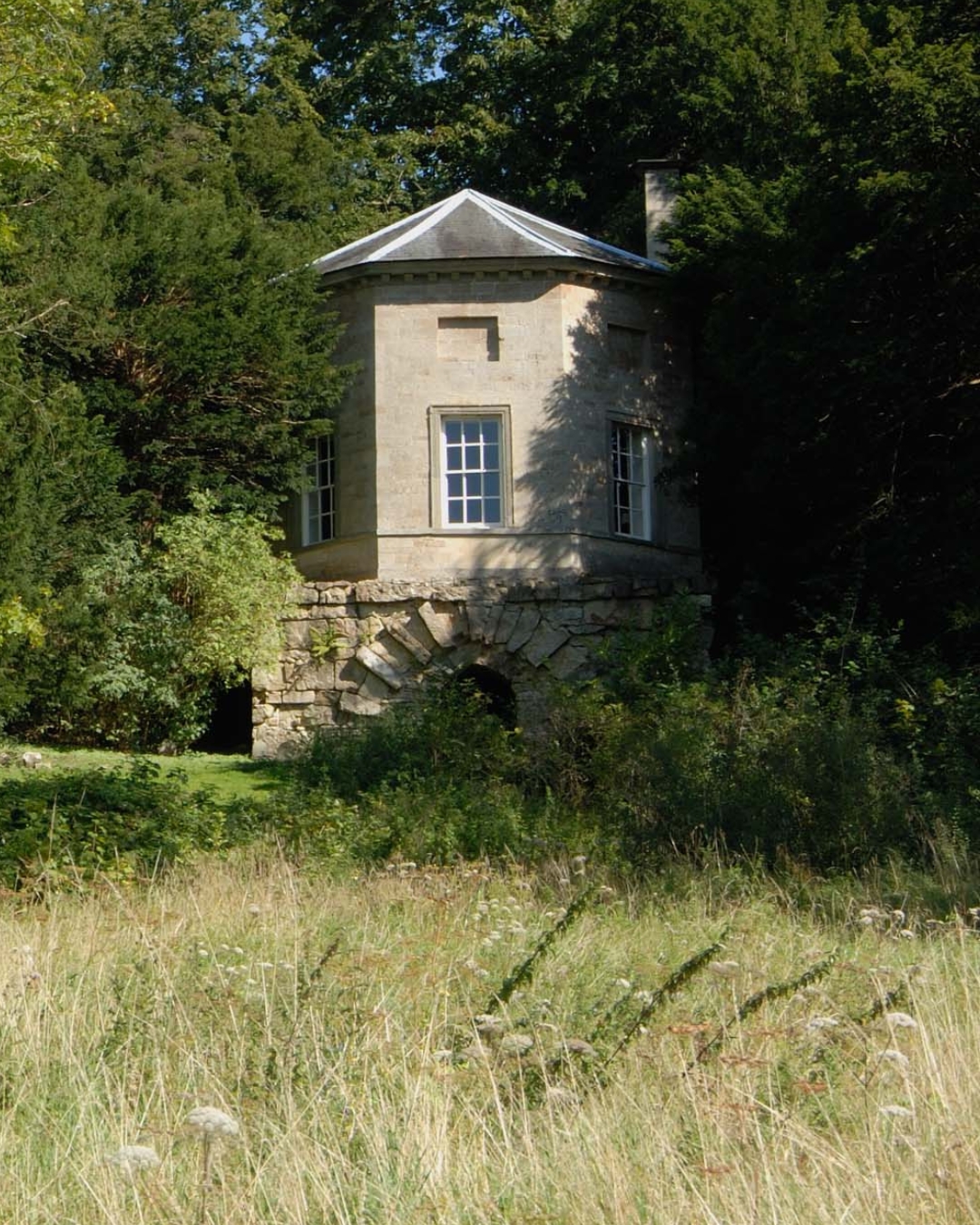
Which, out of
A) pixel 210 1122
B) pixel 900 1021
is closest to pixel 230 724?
pixel 900 1021

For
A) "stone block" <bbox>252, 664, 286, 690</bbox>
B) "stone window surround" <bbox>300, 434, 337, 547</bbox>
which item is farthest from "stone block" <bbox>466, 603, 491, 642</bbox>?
"stone window surround" <bbox>300, 434, 337, 547</bbox>

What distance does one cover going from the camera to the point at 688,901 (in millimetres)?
10719

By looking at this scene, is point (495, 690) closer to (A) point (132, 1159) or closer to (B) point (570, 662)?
(B) point (570, 662)

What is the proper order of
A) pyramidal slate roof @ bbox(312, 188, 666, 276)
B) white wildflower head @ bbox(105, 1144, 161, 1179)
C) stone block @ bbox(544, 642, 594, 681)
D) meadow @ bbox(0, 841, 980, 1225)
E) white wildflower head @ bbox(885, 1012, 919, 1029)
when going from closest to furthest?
1. white wildflower head @ bbox(105, 1144, 161, 1179)
2. meadow @ bbox(0, 841, 980, 1225)
3. white wildflower head @ bbox(885, 1012, 919, 1029)
4. stone block @ bbox(544, 642, 594, 681)
5. pyramidal slate roof @ bbox(312, 188, 666, 276)

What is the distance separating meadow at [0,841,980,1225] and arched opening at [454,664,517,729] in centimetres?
1651

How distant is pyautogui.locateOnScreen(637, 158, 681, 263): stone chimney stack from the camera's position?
30.2 metres

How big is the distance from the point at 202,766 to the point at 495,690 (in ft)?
19.6

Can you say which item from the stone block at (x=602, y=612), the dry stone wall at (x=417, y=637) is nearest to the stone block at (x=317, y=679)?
the dry stone wall at (x=417, y=637)

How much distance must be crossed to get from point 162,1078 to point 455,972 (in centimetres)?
187

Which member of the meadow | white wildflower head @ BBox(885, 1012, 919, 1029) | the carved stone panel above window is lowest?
the meadow

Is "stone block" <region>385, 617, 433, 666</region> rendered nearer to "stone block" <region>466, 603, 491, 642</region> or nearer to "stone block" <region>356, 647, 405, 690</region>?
"stone block" <region>356, 647, 405, 690</region>

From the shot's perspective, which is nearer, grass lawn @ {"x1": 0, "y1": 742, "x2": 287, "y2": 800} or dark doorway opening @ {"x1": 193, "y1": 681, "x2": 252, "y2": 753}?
grass lawn @ {"x1": 0, "y1": 742, "x2": 287, "y2": 800}

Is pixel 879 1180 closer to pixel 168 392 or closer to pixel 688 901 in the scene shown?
pixel 688 901

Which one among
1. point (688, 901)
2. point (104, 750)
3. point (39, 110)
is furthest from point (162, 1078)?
point (104, 750)
